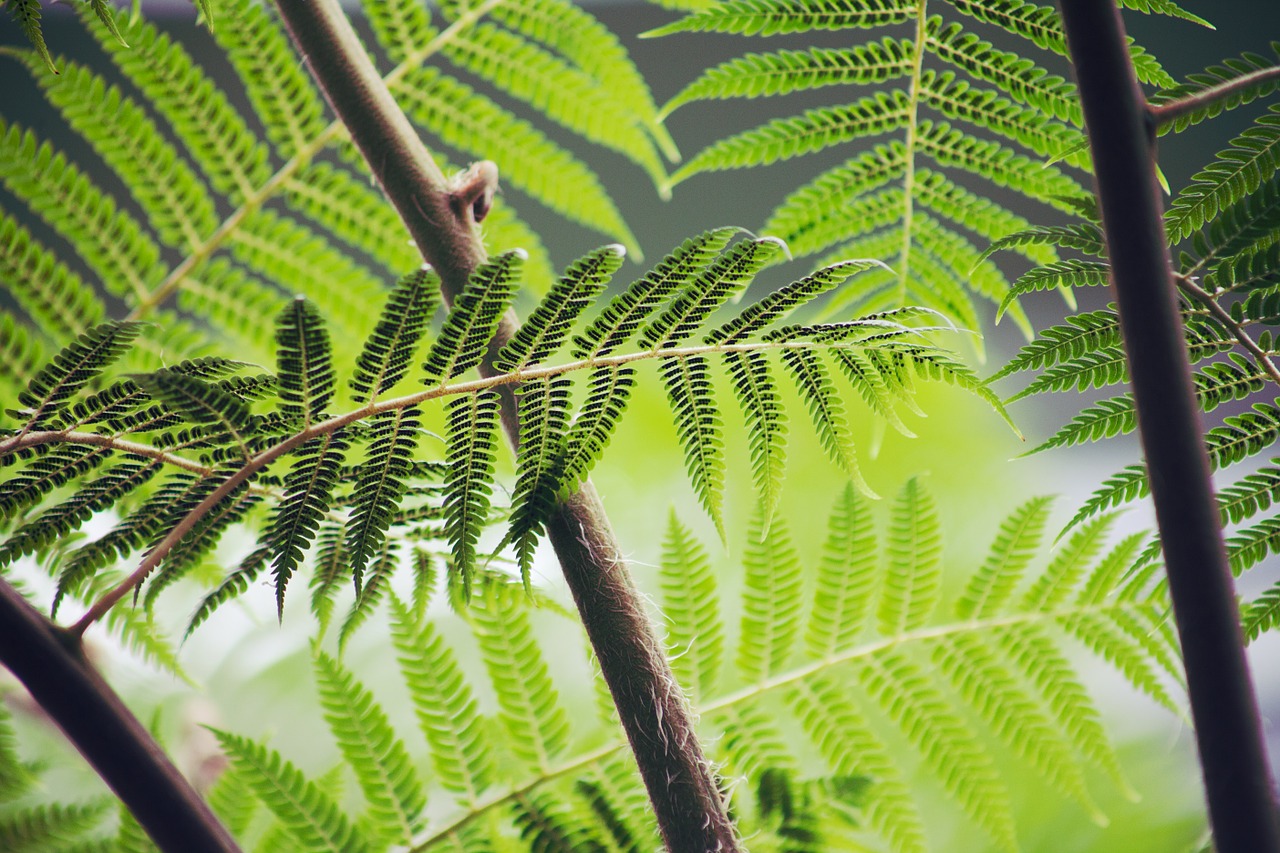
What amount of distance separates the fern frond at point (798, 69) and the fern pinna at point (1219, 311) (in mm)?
234

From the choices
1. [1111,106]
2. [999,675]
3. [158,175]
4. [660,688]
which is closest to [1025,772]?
[999,675]

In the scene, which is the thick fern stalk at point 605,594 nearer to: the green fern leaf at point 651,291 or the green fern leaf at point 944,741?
the green fern leaf at point 651,291

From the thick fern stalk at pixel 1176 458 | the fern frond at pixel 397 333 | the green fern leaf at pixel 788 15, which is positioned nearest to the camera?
the thick fern stalk at pixel 1176 458

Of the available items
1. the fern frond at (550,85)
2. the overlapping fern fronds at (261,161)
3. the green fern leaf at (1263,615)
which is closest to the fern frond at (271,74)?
the overlapping fern fronds at (261,161)

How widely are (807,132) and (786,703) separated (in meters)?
0.50

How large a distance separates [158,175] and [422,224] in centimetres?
48

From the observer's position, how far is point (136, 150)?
2.62 ft

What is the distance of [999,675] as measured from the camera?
30.2 inches

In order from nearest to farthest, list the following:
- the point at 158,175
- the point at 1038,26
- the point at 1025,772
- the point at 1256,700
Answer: the point at 1256,700 < the point at 1038,26 < the point at 158,175 < the point at 1025,772

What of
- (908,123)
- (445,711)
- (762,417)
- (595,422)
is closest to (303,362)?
(595,422)

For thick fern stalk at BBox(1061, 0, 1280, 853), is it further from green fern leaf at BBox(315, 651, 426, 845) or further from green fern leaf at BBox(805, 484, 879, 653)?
green fern leaf at BBox(315, 651, 426, 845)

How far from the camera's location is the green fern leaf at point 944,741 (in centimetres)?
75

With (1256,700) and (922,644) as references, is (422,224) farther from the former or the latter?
(922,644)

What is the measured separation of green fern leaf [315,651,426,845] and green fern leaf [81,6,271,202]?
1.66 feet
